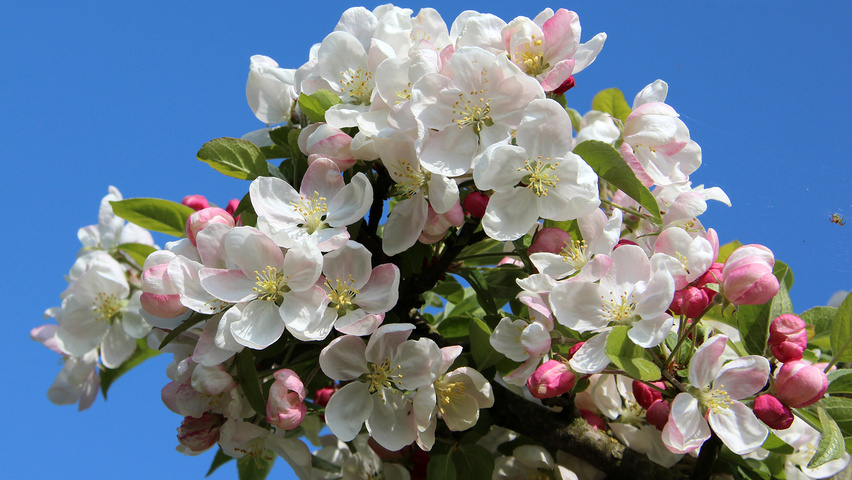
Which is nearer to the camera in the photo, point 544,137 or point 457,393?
point 544,137

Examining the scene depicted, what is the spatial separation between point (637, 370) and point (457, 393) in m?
0.33

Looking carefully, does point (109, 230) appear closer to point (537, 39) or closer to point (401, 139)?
point (401, 139)

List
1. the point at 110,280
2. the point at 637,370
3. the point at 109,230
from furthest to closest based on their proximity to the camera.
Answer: the point at 109,230 < the point at 110,280 < the point at 637,370

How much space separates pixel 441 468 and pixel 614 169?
2.14 feet

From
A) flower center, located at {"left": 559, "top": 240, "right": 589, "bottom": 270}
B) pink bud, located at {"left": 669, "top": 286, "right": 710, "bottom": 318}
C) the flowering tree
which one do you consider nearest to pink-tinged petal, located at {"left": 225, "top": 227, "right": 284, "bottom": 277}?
the flowering tree

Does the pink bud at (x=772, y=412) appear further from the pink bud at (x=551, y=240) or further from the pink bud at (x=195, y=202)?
the pink bud at (x=195, y=202)

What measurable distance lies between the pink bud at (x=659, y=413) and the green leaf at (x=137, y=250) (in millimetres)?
1295

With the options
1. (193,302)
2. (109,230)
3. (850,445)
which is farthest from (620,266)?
(109,230)

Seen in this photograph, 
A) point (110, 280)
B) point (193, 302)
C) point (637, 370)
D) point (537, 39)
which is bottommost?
point (110, 280)

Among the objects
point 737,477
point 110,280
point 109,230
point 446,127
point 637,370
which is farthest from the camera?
point 109,230

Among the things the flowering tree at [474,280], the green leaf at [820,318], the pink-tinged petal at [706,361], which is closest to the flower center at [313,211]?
the flowering tree at [474,280]

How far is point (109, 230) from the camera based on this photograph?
1.99m

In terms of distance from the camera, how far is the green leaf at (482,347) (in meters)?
1.26

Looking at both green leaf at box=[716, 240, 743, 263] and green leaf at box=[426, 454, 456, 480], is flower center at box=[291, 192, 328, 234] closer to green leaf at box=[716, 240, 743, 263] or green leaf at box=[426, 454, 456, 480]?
green leaf at box=[426, 454, 456, 480]
